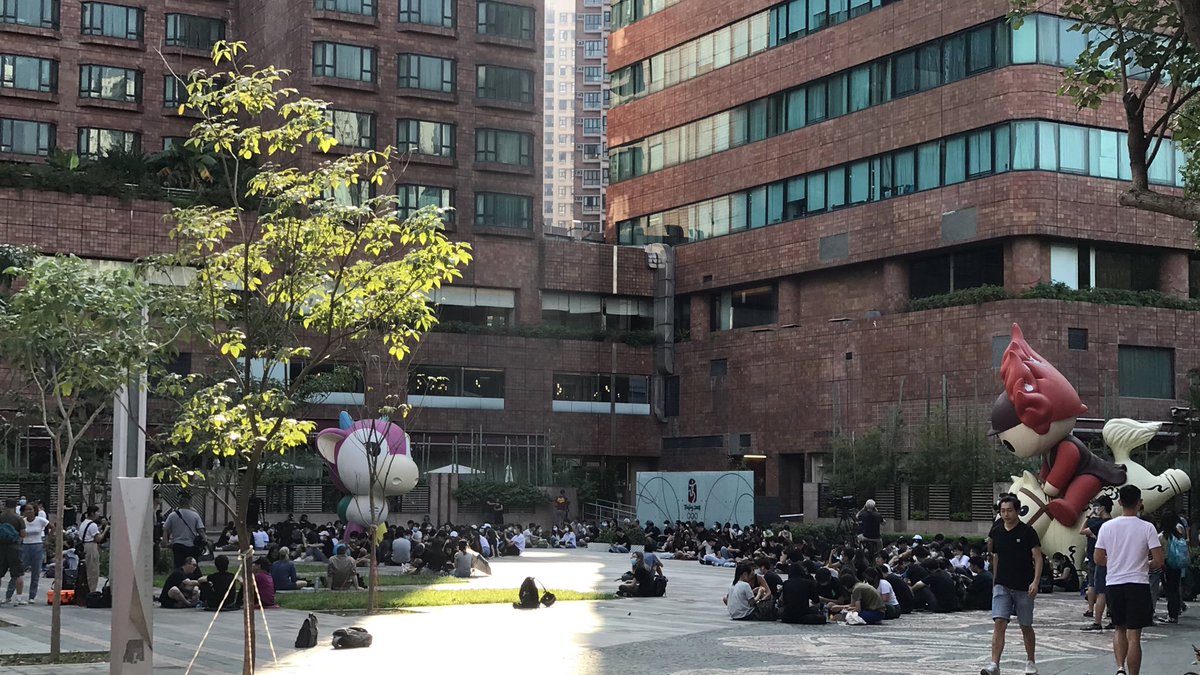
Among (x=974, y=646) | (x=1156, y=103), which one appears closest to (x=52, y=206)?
(x=1156, y=103)

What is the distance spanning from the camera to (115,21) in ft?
214

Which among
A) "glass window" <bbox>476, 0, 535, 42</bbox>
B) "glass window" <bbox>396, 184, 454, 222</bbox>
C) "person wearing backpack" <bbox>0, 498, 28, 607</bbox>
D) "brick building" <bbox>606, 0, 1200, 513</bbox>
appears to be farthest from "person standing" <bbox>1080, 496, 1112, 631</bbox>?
"glass window" <bbox>476, 0, 535, 42</bbox>

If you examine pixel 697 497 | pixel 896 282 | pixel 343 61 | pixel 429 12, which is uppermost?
pixel 429 12

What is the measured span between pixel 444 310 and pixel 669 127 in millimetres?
13248

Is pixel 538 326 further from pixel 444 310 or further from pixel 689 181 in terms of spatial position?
pixel 689 181

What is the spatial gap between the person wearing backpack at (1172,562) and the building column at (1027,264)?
27088mm

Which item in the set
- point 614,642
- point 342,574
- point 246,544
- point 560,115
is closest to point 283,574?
point 342,574

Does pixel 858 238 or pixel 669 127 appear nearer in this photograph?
pixel 858 238

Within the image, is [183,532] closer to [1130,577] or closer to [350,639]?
[350,639]

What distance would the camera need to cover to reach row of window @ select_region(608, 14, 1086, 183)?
4847cm

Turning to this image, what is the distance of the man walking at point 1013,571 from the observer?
1520 cm

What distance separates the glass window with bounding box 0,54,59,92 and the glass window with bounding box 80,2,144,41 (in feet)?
7.59

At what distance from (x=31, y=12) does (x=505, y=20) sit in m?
20.9

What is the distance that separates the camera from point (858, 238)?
54.7m
